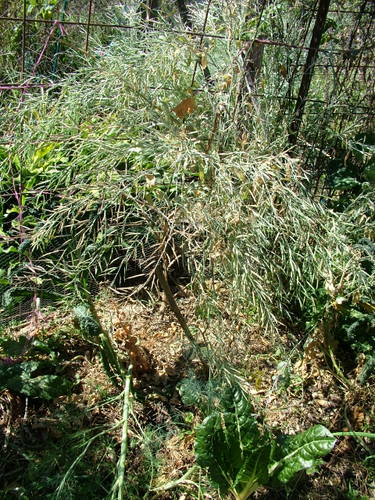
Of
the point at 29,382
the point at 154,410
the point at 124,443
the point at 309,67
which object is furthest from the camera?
the point at 309,67

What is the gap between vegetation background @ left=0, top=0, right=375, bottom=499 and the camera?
5.85ft

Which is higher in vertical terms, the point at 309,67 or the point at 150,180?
the point at 309,67

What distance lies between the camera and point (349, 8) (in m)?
2.60

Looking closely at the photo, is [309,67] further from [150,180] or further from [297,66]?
[150,180]

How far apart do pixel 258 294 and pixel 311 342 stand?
463 millimetres

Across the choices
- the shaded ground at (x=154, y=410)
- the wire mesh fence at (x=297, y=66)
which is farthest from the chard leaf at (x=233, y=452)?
the wire mesh fence at (x=297, y=66)

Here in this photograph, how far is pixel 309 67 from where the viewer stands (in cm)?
236

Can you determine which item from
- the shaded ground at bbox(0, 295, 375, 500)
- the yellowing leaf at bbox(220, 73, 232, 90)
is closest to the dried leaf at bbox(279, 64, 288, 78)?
the yellowing leaf at bbox(220, 73, 232, 90)

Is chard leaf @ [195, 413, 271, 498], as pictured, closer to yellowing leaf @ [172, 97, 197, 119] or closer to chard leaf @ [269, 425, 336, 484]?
chard leaf @ [269, 425, 336, 484]

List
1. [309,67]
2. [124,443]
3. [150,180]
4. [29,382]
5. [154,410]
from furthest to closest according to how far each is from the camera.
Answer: [309,67]
[154,410]
[29,382]
[150,180]
[124,443]

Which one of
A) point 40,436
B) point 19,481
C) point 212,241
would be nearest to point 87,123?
point 212,241

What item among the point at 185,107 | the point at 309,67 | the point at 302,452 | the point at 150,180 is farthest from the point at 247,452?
the point at 309,67

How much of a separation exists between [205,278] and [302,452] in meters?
0.67

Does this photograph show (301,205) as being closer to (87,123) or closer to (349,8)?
(87,123)
